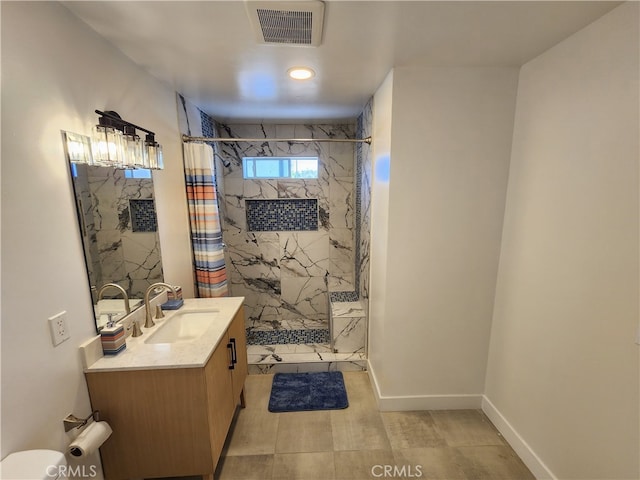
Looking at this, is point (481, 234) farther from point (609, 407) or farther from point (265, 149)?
point (265, 149)

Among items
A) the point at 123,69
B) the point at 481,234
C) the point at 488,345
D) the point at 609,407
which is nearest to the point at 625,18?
the point at 481,234

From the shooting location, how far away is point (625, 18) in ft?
3.83

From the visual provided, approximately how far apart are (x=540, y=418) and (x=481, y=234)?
1.11 m

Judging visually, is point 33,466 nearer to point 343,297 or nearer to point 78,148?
point 78,148

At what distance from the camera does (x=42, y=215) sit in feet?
3.66

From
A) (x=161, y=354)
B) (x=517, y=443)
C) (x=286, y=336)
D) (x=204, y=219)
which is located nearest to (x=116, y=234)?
(x=161, y=354)

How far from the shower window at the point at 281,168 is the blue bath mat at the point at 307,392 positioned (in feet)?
7.07

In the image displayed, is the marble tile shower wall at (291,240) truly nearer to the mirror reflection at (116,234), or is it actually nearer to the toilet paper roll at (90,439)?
A: the mirror reflection at (116,234)

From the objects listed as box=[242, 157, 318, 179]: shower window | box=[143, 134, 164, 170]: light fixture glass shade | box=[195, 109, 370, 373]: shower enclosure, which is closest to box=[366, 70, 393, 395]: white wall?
box=[195, 109, 370, 373]: shower enclosure

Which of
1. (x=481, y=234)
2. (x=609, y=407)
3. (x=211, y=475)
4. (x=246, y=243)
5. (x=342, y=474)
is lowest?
(x=342, y=474)

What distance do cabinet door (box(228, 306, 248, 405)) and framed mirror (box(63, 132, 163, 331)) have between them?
0.58m

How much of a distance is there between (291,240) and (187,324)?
5.89 feet

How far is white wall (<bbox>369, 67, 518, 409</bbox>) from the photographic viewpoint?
1809mm

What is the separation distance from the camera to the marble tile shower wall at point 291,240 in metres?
3.40
